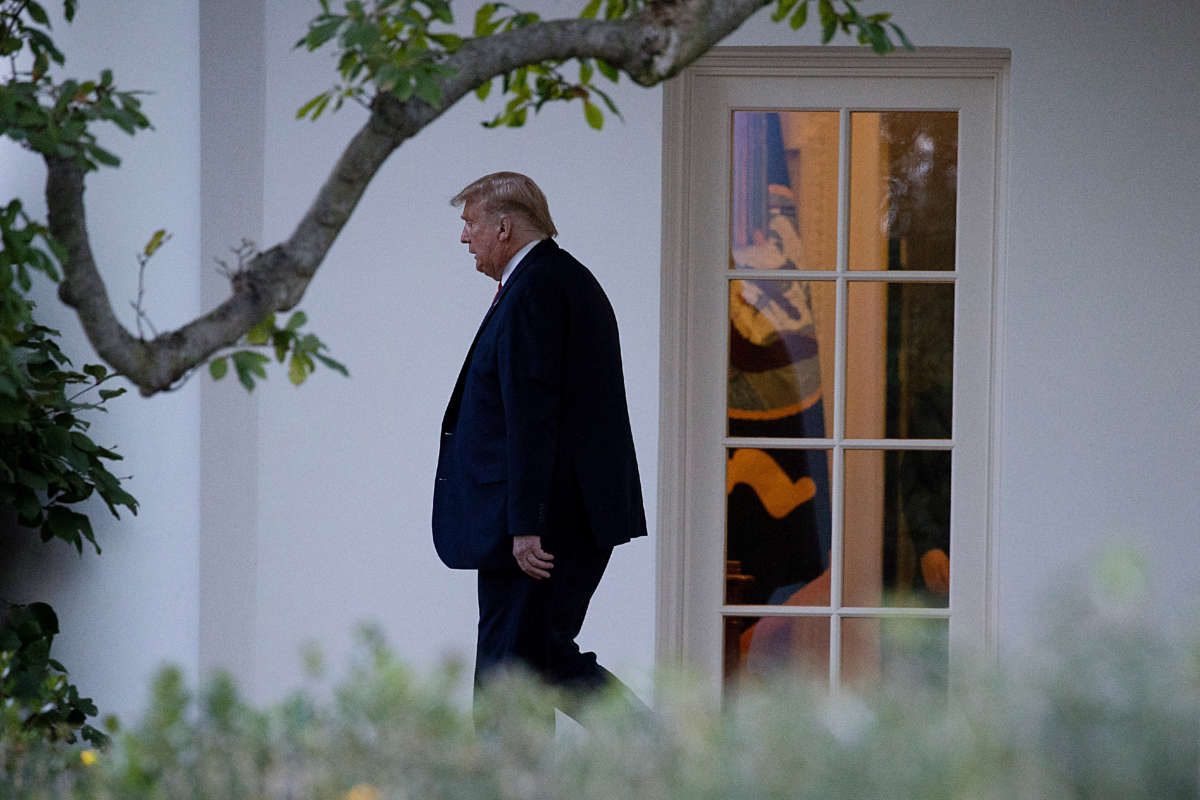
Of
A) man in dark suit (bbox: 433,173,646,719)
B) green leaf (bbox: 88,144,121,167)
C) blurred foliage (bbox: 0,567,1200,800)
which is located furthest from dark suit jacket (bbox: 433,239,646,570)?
blurred foliage (bbox: 0,567,1200,800)

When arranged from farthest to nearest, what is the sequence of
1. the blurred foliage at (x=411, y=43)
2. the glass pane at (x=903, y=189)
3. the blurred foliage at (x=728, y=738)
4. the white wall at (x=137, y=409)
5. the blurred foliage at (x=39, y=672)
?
the glass pane at (x=903, y=189)
the white wall at (x=137, y=409)
the blurred foliage at (x=39, y=672)
the blurred foliage at (x=411, y=43)
the blurred foliage at (x=728, y=738)

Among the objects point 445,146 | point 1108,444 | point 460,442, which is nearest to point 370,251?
point 445,146

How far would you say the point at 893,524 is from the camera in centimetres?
386

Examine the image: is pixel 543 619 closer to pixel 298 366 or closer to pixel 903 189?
pixel 298 366

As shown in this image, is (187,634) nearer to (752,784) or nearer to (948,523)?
(948,523)

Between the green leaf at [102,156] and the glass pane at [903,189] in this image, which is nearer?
→ the green leaf at [102,156]

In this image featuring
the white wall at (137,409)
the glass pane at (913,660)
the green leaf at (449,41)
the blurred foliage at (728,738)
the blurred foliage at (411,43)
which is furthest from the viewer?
the white wall at (137,409)

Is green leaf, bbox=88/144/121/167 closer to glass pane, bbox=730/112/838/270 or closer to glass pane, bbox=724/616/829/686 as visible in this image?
glass pane, bbox=730/112/838/270

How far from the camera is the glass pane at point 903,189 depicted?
3.80m

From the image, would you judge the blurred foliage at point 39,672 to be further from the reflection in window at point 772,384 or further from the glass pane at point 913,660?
the reflection in window at point 772,384

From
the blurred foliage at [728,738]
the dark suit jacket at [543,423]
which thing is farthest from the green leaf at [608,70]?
the dark suit jacket at [543,423]

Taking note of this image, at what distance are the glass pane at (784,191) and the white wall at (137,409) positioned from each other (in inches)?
58.0

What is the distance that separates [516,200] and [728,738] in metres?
2.06

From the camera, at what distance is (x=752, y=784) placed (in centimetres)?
92
